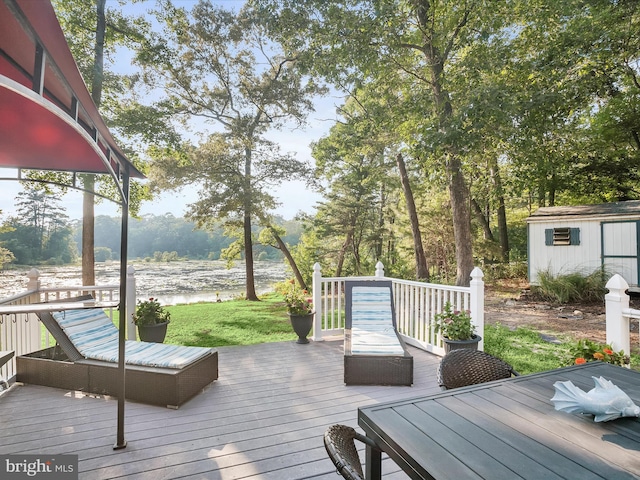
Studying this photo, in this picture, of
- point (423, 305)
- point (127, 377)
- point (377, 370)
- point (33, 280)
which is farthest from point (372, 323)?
point (33, 280)

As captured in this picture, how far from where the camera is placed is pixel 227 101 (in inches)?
436

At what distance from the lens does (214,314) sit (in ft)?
28.7

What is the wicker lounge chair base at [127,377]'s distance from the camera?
321 cm

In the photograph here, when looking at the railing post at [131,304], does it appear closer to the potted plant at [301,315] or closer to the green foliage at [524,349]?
the potted plant at [301,315]

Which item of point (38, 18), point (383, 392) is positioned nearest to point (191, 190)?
point (383, 392)

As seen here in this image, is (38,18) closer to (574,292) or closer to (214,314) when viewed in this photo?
(214,314)

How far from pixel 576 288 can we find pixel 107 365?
35.1 ft

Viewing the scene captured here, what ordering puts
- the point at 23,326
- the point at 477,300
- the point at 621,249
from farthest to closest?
the point at 621,249 → the point at 477,300 → the point at 23,326

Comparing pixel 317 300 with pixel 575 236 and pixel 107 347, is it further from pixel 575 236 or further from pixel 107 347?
pixel 575 236

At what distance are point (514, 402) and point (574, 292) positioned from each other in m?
9.30

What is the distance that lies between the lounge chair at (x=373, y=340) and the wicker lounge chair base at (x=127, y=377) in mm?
1588

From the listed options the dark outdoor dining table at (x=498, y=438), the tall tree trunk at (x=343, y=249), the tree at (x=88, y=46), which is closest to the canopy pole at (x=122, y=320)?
the dark outdoor dining table at (x=498, y=438)

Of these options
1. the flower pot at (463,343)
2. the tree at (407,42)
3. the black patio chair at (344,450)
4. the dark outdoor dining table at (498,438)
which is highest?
the tree at (407,42)

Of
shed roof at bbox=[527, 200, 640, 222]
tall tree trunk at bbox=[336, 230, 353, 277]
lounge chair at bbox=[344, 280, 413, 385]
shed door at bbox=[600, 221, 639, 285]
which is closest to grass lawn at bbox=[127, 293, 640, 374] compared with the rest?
lounge chair at bbox=[344, 280, 413, 385]
